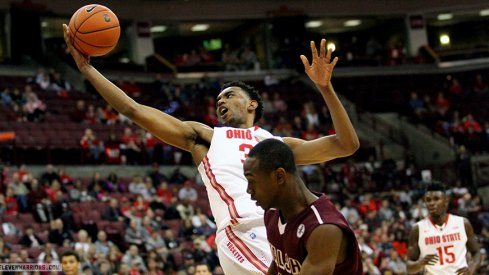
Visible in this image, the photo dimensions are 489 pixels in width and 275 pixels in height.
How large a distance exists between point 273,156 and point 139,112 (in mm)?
1422

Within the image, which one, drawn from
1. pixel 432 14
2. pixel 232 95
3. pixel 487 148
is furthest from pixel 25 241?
pixel 432 14

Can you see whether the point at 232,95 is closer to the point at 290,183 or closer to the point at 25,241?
the point at 290,183

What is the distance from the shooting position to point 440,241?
9.93 m

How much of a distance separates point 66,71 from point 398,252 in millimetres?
13229

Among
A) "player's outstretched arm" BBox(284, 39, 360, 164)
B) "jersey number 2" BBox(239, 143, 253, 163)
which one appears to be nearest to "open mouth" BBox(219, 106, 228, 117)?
"jersey number 2" BBox(239, 143, 253, 163)

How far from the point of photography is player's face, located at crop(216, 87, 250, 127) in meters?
5.95

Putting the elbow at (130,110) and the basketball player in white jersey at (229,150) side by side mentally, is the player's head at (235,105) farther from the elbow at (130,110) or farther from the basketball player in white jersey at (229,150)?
the elbow at (130,110)

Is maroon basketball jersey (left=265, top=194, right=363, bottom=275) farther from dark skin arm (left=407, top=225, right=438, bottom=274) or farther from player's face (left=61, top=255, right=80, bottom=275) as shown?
dark skin arm (left=407, top=225, right=438, bottom=274)

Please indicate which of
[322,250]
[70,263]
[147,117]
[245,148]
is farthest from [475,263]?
[322,250]

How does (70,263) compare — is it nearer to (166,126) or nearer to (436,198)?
(166,126)

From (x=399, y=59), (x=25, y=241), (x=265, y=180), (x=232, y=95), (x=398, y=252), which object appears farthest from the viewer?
(x=399, y=59)

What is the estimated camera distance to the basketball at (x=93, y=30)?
5.50 meters

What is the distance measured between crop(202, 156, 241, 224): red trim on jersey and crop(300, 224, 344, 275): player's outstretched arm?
146 cm

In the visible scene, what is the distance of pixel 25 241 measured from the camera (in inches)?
594
